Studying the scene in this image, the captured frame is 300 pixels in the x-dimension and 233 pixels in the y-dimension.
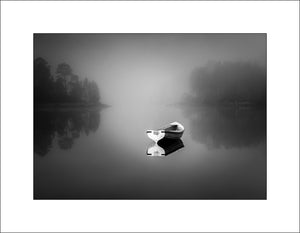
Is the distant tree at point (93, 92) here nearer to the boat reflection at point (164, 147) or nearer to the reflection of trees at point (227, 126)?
the boat reflection at point (164, 147)

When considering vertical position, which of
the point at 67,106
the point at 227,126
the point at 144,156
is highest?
the point at 67,106

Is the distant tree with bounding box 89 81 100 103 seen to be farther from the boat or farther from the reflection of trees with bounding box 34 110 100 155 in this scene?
the boat

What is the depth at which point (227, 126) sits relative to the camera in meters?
7.64

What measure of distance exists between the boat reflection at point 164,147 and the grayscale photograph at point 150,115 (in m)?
0.02

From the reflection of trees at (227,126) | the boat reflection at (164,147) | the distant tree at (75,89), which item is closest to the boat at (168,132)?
the boat reflection at (164,147)

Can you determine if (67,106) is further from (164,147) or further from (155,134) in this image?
(164,147)

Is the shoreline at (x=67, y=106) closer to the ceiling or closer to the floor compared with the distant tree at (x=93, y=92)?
closer to the floor

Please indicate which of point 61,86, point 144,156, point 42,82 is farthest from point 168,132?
point 42,82

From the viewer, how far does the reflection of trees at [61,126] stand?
679cm

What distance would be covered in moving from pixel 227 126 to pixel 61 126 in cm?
283

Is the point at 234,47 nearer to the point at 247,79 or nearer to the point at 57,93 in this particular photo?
the point at 247,79

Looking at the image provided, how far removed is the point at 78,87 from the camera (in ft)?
24.3

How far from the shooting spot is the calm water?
21.1 feet

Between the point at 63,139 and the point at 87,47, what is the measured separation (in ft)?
5.14
